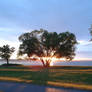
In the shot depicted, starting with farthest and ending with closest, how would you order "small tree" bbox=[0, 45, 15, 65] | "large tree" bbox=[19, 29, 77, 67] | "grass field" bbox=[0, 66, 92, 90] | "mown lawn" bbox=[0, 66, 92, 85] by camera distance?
"small tree" bbox=[0, 45, 15, 65]
"large tree" bbox=[19, 29, 77, 67]
"mown lawn" bbox=[0, 66, 92, 85]
"grass field" bbox=[0, 66, 92, 90]

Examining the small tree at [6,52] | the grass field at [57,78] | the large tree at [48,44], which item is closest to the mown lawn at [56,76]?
the grass field at [57,78]

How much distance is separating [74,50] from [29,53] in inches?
491

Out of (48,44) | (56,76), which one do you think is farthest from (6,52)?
(56,76)

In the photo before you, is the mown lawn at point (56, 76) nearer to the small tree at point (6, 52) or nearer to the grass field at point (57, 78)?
the grass field at point (57, 78)

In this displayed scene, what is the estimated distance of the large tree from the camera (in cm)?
4262

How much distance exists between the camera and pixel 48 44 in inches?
1662

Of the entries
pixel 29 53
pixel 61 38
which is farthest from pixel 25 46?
pixel 61 38

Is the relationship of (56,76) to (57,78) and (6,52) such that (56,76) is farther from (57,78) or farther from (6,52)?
(6,52)

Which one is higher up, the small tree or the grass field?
the small tree

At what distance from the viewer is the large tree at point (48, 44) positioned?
42625 millimetres

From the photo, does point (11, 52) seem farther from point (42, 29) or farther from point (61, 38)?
point (61, 38)

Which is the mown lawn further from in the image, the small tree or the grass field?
the small tree

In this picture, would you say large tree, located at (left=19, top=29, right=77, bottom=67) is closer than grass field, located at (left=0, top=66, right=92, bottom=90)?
No

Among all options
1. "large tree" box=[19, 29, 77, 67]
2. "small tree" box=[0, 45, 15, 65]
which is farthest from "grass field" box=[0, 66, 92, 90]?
"small tree" box=[0, 45, 15, 65]
